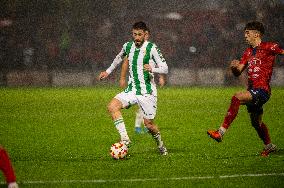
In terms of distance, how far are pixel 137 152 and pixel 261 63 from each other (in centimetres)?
266

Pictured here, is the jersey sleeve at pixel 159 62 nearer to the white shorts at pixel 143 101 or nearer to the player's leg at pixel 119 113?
the white shorts at pixel 143 101

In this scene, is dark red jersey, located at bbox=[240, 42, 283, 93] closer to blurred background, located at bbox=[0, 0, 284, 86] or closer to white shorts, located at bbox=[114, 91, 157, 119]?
white shorts, located at bbox=[114, 91, 157, 119]

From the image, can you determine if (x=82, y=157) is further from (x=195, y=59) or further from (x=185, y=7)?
(x=185, y=7)

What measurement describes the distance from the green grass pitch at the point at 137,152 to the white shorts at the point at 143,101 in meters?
0.70

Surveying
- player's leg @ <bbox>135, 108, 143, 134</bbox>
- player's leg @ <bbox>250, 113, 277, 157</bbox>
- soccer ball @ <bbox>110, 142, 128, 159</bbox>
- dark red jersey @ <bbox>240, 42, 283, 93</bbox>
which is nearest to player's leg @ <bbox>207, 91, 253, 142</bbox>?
dark red jersey @ <bbox>240, 42, 283, 93</bbox>

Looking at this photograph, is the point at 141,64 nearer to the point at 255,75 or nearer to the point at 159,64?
the point at 159,64

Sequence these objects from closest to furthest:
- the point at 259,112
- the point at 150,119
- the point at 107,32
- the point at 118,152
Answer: the point at 118,152 → the point at 259,112 → the point at 150,119 → the point at 107,32

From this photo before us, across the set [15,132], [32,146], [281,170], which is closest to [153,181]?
[281,170]

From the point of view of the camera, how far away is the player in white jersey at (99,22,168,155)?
1173 centimetres

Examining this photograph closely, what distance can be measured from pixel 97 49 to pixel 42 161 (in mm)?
41734

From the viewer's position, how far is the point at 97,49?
5262cm

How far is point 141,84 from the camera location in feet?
39.7

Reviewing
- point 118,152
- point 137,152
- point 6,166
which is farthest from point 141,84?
point 6,166

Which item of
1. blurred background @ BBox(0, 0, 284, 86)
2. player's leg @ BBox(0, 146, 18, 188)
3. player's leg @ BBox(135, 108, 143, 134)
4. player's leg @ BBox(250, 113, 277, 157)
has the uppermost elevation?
player's leg @ BBox(0, 146, 18, 188)
